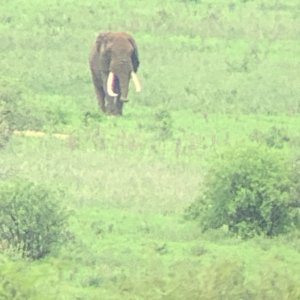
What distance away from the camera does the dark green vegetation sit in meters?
17.2

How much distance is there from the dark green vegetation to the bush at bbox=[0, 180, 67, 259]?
33mm

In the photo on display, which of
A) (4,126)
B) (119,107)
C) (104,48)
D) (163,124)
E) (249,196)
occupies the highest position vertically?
(104,48)

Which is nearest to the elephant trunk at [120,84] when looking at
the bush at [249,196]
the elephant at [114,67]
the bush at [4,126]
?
the elephant at [114,67]

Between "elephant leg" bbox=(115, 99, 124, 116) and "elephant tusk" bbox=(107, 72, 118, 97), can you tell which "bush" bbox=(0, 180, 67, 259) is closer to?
"elephant leg" bbox=(115, 99, 124, 116)

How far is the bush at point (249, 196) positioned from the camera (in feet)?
65.5

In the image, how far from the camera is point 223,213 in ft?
65.8

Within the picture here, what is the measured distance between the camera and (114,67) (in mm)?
27469

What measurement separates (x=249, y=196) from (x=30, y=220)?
230cm

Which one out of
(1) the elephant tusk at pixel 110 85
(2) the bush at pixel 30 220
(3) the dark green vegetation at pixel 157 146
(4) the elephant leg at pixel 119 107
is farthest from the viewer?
(1) the elephant tusk at pixel 110 85

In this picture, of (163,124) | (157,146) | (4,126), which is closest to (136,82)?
(163,124)

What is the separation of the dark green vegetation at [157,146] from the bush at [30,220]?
0.11ft

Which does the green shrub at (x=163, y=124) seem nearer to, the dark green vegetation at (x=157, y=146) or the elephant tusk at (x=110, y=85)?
the dark green vegetation at (x=157, y=146)

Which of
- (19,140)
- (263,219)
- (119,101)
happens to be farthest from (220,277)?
(119,101)

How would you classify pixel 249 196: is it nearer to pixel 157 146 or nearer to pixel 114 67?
pixel 157 146
